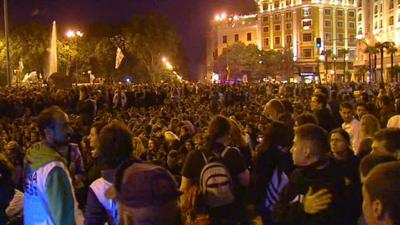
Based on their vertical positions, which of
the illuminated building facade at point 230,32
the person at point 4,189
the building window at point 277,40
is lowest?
the person at point 4,189

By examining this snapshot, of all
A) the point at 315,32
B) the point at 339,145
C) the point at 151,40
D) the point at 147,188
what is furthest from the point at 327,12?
the point at 147,188

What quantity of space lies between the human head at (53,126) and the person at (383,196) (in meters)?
2.57

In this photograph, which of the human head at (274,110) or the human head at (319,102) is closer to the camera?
the human head at (274,110)

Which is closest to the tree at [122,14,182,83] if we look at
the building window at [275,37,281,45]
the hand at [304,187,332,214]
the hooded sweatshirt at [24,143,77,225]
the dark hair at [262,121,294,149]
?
the building window at [275,37,281,45]

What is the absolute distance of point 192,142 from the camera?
346 inches

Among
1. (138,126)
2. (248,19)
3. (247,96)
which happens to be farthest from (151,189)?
(248,19)

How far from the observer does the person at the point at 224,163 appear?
14.7 feet

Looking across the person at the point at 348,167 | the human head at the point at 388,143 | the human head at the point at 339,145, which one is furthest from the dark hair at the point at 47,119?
the human head at the point at 339,145

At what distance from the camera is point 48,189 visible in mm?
3967

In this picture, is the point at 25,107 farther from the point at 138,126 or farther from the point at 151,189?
the point at 151,189

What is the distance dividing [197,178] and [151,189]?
96.2 inches

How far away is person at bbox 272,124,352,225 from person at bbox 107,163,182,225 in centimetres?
172

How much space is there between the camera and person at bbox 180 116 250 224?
449 cm

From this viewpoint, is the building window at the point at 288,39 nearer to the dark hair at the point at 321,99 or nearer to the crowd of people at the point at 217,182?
the dark hair at the point at 321,99
